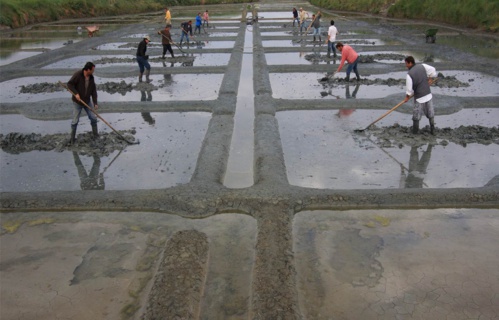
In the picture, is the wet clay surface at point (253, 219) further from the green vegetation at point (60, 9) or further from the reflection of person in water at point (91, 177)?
the green vegetation at point (60, 9)

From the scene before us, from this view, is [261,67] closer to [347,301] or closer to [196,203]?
[196,203]

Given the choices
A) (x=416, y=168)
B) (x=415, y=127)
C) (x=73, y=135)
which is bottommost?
(x=416, y=168)

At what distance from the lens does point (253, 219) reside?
6.79 meters

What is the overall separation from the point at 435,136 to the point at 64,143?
28.3 feet

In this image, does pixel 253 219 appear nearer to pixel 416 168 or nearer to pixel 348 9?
pixel 416 168

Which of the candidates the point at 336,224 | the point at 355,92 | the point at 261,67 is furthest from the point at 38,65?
the point at 336,224

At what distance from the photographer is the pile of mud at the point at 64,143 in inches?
378

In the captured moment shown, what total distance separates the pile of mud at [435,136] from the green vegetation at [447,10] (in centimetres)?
2101

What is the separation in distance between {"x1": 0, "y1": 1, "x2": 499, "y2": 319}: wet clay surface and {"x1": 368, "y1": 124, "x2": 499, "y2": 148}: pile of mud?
0.15 feet

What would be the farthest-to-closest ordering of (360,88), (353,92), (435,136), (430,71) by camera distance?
(360,88), (353,92), (435,136), (430,71)

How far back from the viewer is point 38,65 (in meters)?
19.7

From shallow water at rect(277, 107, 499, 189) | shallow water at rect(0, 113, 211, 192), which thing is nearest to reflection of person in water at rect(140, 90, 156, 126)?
shallow water at rect(0, 113, 211, 192)

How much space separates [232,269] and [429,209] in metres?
3.60

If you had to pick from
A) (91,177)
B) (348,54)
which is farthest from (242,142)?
(348,54)
